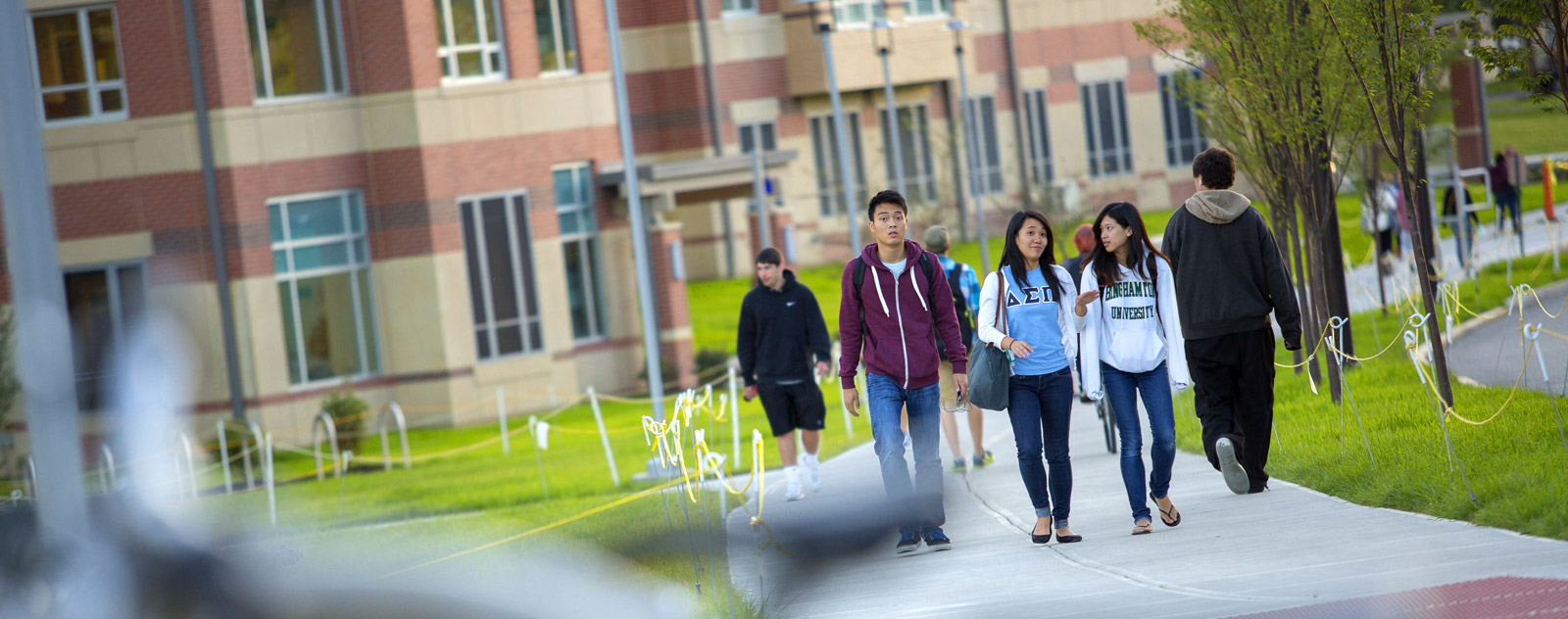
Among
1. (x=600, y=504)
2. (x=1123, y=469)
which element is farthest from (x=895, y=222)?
(x=600, y=504)

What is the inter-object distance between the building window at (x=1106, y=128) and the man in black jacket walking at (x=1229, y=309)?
36948mm

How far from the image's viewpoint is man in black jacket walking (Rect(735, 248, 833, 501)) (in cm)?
1115

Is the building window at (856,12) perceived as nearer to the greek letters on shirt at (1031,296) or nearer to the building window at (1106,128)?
the building window at (1106,128)

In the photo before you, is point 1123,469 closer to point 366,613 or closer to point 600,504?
point 366,613

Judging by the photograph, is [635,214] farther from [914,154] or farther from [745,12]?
[914,154]

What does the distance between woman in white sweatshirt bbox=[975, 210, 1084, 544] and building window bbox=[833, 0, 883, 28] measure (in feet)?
108

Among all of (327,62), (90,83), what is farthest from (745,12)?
(90,83)

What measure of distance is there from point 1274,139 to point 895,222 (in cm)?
514

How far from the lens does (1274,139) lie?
11.9m

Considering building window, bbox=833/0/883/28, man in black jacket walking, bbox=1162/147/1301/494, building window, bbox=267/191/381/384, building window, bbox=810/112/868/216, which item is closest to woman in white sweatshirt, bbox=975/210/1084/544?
man in black jacket walking, bbox=1162/147/1301/494

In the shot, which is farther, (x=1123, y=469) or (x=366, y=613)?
(x=1123, y=469)

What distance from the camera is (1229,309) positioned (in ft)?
27.3

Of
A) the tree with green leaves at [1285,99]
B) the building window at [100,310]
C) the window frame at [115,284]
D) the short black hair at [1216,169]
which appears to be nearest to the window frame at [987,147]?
the window frame at [115,284]

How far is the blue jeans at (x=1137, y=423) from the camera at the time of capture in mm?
7809
